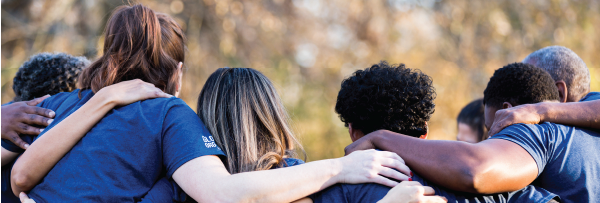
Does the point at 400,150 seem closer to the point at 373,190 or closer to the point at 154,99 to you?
the point at 373,190

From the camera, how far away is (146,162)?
199 centimetres

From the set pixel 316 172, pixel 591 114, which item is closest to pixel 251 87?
pixel 316 172

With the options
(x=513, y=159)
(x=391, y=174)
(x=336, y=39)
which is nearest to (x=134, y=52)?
(x=391, y=174)

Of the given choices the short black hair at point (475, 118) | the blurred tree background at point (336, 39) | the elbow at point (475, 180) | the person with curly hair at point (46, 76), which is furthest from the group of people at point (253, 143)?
the blurred tree background at point (336, 39)

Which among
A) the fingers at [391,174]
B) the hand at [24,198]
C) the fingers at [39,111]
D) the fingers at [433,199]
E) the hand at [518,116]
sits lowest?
the hand at [24,198]

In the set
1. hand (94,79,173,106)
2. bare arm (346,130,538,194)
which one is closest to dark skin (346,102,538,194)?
bare arm (346,130,538,194)

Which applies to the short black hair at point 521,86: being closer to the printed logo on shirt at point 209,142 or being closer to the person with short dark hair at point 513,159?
the person with short dark hair at point 513,159

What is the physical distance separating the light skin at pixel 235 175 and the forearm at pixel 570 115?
0.96 meters

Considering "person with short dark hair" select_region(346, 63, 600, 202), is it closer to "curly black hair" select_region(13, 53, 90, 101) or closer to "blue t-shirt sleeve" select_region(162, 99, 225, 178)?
"blue t-shirt sleeve" select_region(162, 99, 225, 178)

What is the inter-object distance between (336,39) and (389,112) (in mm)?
7051

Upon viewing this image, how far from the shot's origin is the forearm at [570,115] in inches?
91.4

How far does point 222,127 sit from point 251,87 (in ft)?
0.93

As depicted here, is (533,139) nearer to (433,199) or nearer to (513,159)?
(513,159)

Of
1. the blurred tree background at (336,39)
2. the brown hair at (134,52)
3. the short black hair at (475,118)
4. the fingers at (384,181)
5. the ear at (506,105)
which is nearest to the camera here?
the fingers at (384,181)
